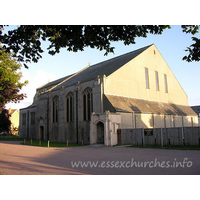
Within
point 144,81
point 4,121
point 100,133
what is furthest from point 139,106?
point 4,121

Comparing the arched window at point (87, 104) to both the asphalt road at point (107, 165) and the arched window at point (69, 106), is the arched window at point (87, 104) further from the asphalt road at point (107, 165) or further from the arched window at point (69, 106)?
the asphalt road at point (107, 165)

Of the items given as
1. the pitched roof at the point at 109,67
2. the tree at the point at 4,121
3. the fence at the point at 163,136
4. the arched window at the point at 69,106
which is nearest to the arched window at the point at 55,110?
the arched window at the point at 69,106

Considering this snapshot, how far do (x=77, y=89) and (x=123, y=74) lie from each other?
26.6 feet

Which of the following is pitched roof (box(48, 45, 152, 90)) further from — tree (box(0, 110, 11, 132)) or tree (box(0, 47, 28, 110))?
tree (box(0, 110, 11, 132))

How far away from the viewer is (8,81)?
113 feet

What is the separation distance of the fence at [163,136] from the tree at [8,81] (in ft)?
67.7

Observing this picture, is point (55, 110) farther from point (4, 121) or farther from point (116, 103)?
point (4, 121)

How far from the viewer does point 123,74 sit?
3294cm

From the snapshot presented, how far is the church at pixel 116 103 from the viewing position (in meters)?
28.1

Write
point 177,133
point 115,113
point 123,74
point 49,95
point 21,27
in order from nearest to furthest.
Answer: point 21,27
point 177,133
point 115,113
point 123,74
point 49,95

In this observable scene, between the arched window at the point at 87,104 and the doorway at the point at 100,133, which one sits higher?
the arched window at the point at 87,104

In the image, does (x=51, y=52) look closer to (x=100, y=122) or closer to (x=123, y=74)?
(x=100, y=122)

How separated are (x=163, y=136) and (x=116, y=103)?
921cm

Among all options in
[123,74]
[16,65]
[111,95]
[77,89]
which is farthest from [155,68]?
[16,65]
